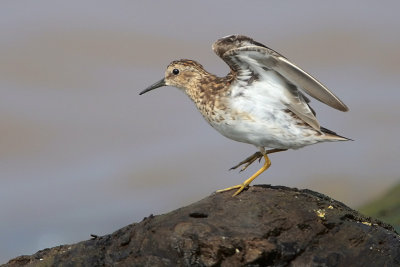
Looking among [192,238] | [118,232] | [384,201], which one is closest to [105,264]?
[118,232]

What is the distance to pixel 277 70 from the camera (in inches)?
429

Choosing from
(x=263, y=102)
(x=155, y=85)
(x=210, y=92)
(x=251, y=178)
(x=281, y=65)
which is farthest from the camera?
(x=155, y=85)

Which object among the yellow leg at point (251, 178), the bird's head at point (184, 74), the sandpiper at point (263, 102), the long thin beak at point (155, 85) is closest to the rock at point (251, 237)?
the yellow leg at point (251, 178)

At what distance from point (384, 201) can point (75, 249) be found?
13.4 meters

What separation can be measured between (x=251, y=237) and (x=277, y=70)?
3.02m

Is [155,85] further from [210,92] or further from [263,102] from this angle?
[263,102]

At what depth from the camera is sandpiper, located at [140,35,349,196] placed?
35.7 ft

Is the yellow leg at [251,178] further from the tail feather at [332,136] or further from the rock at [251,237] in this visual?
the tail feather at [332,136]

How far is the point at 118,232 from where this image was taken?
10.8m

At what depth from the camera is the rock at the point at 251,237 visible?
949 cm

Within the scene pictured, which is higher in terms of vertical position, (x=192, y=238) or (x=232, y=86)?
(x=232, y=86)

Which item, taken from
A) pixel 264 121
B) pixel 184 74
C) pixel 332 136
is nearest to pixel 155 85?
pixel 184 74

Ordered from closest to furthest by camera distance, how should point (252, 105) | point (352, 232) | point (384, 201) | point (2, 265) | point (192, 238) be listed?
point (192, 238) → point (352, 232) → point (252, 105) → point (2, 265) → point (384, 201)

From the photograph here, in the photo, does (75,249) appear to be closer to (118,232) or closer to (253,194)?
(118,232)
